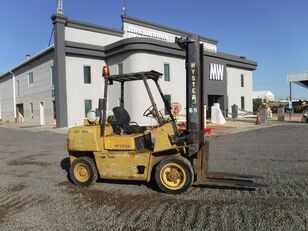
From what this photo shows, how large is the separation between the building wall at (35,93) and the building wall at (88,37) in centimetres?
308

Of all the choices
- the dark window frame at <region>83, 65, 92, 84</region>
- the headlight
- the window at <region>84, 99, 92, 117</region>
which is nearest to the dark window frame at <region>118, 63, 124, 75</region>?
the dark window frame at <region>83, 65, 92, 84</region>

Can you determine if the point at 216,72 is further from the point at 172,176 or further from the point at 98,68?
the point at 172,176

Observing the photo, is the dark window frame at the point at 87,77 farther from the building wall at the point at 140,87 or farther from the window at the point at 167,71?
the window at the point at 167,71

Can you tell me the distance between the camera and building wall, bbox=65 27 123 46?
86.1ft

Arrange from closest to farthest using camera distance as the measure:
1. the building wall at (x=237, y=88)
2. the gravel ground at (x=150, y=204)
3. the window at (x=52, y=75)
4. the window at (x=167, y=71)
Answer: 1. the gravel ground at (x=150, y=204)
2. the window at (x=52, y=75)
3. the window at (x=167, y=71)
4. the building wall at (x=237, y=88)

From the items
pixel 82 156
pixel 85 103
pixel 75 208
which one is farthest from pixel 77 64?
pixel 75 208

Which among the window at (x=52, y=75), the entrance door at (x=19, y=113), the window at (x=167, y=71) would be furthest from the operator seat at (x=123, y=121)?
the entrance door at (x=19, y=113)

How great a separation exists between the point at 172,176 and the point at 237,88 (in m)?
31.3

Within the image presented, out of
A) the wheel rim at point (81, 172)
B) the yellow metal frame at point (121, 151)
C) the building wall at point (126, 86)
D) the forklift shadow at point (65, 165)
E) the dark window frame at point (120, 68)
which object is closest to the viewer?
the yellow metal frame at point (121, 151)

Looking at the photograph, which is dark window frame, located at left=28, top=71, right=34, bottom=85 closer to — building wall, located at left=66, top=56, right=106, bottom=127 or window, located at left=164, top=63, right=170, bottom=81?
building wall, located at left=66, top=56, right=106, bottom=127

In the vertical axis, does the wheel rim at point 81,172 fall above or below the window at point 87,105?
below

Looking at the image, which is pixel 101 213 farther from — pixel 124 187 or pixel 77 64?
pixel 77 64

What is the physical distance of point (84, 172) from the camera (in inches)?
294

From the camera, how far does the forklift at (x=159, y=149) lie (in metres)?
6.54
